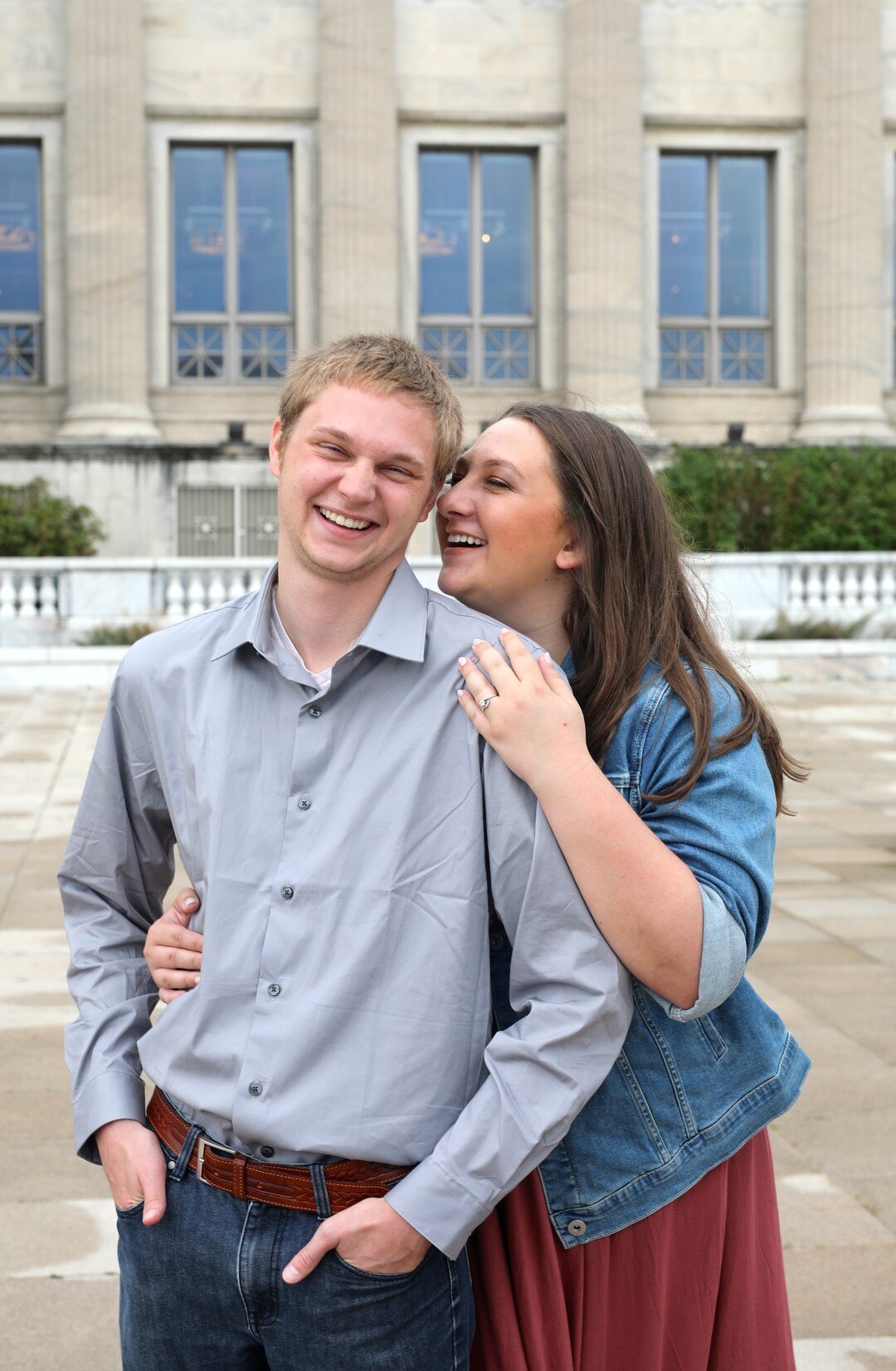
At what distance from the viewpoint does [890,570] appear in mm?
19734

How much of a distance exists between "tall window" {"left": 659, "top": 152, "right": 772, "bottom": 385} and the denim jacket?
2448cm

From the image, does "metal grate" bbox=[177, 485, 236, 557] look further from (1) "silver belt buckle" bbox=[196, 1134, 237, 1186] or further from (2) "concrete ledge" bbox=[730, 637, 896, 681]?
(1) "silver belt buckle" bbox=[196, 1134, 237, 1186]

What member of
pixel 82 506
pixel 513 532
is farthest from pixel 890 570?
pixel 513 532

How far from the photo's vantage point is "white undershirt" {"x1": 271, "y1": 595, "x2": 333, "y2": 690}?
2105 millimetres

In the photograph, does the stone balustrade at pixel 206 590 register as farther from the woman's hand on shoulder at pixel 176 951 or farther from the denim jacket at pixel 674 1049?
the woman's hand on shoulder at pixel 176 951

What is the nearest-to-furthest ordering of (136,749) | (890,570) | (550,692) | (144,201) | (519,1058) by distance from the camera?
1. (519,1058)
2. (550,692)
3. (136,749)
4. (890,570)
5. (144,201)

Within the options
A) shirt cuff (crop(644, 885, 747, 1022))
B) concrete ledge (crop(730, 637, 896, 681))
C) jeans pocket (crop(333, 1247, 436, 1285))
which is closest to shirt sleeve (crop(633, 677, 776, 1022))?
shirt cuff (crop(644, 885, 747, 1022))

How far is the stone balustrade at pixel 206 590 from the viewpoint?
723 inches

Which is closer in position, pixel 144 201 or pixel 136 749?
pixel 136 749

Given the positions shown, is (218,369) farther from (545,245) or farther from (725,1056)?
(725,1056)

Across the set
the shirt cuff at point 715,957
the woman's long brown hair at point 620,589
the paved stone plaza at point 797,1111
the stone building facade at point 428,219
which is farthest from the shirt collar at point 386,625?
the stone building facade at point 428,219

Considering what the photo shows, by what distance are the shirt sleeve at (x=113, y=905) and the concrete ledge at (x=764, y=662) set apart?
14.4 metres

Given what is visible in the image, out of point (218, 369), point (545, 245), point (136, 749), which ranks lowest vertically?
point (136, 749)

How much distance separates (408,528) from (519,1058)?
740 mm
